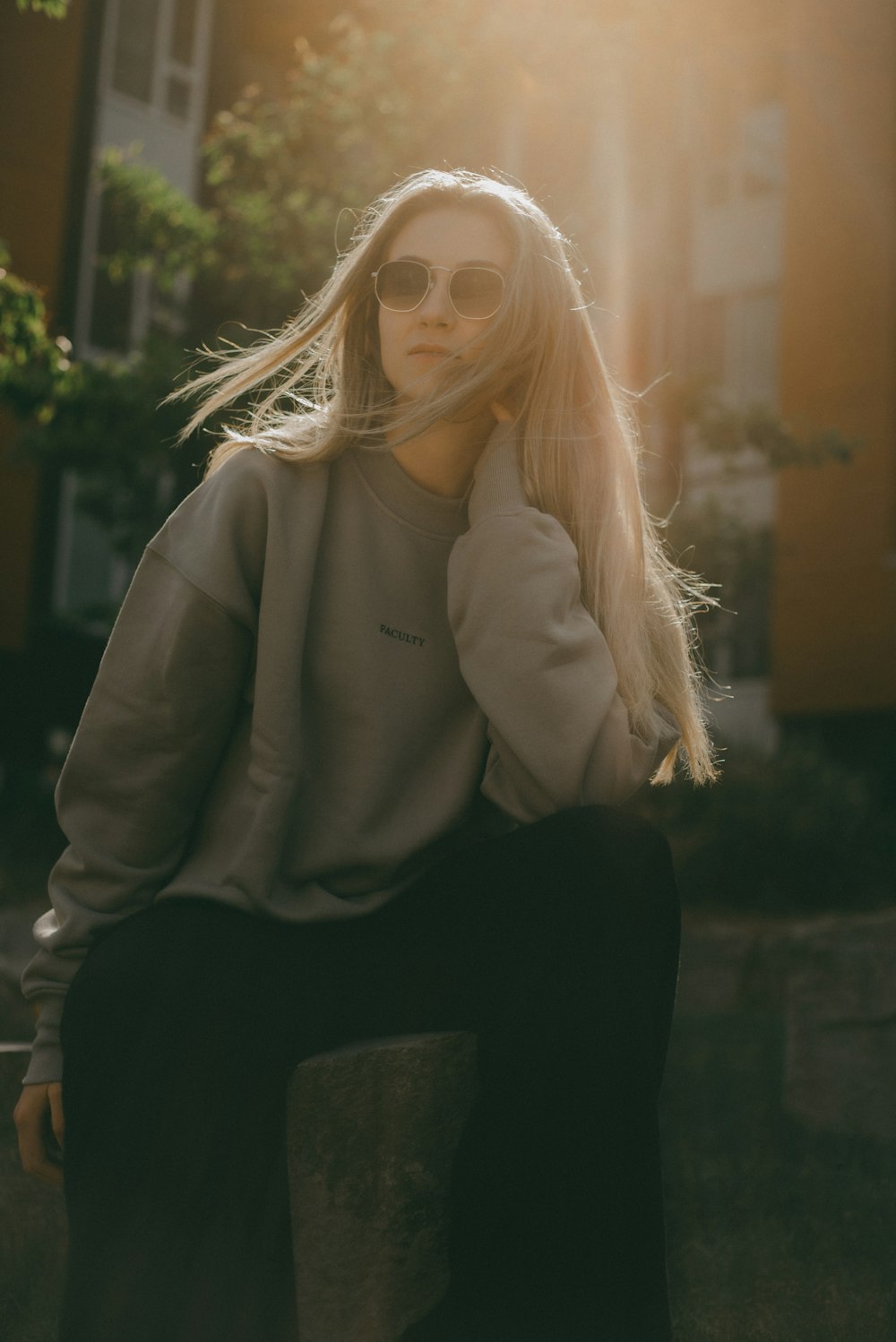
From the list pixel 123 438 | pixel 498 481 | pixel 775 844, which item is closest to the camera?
pixel 498 481

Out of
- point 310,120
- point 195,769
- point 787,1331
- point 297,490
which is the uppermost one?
point 310,120

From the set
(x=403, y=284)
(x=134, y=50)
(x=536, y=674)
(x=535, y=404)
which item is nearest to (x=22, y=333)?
(x=403, y=284)

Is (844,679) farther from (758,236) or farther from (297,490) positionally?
(297,490)

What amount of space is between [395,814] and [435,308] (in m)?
0.87

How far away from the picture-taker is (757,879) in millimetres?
6352

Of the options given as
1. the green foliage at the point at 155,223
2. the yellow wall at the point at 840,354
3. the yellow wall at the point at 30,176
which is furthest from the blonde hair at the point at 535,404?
the yellow wall at the point at 30,176

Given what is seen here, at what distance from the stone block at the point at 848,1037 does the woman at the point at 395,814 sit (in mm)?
1748

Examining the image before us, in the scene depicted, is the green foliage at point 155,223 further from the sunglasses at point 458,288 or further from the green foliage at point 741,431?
the sunglasses at point 458,288

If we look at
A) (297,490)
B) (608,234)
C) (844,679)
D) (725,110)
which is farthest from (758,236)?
(297,490)

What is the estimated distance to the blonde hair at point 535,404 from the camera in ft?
7.66

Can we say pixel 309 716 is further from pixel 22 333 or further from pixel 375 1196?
pixel 22 333

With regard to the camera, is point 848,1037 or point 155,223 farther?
point 155,223

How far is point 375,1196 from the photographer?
2.03 m

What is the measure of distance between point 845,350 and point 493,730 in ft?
34.9
